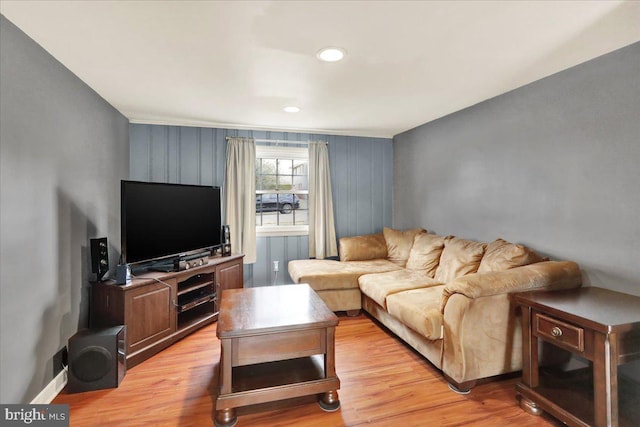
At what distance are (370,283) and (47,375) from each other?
104 inches

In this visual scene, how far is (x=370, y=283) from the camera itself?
325 centimetres

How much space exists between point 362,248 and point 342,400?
2.37 metres

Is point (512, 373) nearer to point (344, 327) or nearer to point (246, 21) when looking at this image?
point (344, 327)

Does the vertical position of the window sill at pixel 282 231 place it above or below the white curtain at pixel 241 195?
below

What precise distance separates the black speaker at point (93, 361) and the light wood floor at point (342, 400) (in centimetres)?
6

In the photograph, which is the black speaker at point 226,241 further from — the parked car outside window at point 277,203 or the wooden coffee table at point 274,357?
the wooden coffee table at point 274,357

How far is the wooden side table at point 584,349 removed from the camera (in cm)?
154

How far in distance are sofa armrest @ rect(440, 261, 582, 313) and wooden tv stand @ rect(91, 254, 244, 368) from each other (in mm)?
2346

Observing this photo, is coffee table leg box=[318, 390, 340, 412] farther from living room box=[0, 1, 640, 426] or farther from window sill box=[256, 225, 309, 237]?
window sill box=[256, 225, 309, 237]

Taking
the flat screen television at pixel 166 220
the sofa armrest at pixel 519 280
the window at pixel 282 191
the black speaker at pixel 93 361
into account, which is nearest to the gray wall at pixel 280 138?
the window at pixel 282 191

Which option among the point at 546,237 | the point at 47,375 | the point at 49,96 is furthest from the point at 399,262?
the point at 49,96

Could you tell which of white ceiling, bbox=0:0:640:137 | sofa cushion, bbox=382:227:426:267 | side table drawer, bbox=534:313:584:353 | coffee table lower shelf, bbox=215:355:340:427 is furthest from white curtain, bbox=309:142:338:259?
side table drawer, bbox=534:313:584:353

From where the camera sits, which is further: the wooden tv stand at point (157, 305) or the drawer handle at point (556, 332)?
the wooden tv stand at point (157, 305)

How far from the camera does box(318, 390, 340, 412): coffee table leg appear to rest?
77.6 inches
